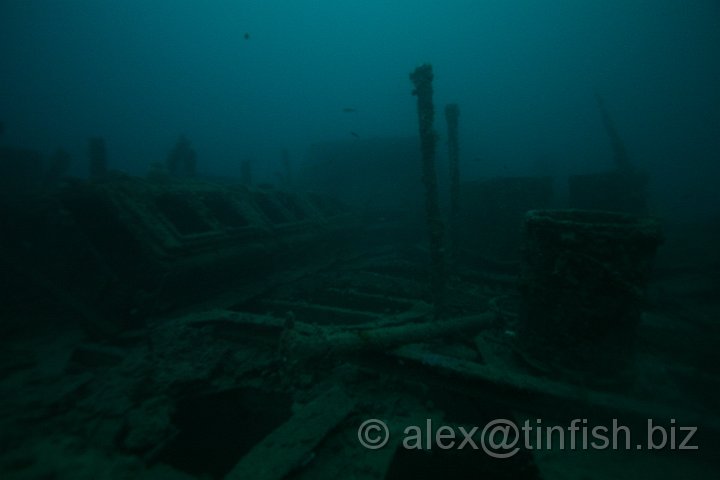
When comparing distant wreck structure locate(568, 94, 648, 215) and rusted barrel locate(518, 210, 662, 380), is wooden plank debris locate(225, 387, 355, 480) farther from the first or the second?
distant wreck structure locate(568, 94, 648, 215)

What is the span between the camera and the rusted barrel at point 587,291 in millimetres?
2660

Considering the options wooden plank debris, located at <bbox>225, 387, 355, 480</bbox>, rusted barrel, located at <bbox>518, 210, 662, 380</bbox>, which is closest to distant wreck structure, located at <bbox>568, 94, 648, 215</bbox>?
rusted barrel, located at <bbox>518, 210, 662, 380</bbox>

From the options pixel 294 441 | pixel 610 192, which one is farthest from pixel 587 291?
pixel 610 192

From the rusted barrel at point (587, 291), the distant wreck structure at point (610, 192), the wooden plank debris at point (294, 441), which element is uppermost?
the distant wreck structure at point (610, 192)

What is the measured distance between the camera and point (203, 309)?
4.79 meters

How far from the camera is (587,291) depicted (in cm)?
276

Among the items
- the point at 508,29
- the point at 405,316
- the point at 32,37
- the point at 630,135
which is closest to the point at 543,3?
the point at 508,29

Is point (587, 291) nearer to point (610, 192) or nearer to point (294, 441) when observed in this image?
point (294, 441)

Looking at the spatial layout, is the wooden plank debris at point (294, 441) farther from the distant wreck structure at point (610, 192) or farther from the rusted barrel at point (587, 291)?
the distant wreck structure at point (610, 192)

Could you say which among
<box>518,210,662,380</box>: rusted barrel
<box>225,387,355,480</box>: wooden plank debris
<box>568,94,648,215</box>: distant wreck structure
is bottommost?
<box>225,387,355,480</box>: wooden plank debris

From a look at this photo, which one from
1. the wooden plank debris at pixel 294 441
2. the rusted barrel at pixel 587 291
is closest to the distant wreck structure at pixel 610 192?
the rusted barrel at pixel 587 291

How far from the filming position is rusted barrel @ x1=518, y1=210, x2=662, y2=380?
266 cm

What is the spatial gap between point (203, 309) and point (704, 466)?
207 inches

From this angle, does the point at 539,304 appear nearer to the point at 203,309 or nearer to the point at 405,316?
the point at 405,316
